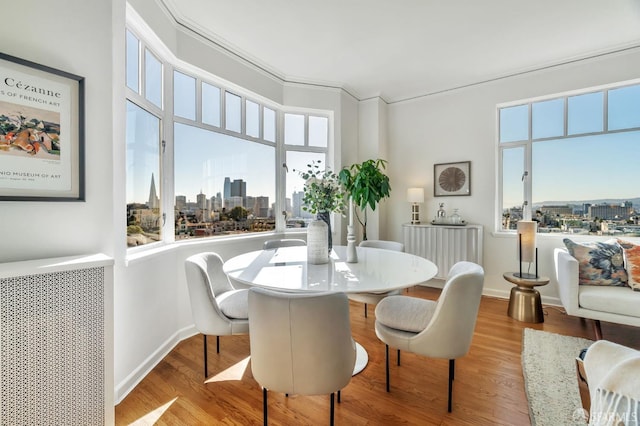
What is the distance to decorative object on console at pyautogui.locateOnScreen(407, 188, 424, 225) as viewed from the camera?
4.09 metres

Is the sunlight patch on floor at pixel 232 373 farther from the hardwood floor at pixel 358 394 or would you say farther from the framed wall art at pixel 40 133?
the framed wall art at pixel 40 133

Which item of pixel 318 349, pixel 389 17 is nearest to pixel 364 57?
pixel 389 17

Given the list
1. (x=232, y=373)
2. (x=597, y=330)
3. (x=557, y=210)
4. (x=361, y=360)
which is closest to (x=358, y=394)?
(x=361, y=360)

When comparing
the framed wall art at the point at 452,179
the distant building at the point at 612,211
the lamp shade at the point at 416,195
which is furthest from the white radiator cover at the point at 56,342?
the distant building at the point at 612,211

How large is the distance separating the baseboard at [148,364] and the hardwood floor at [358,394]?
1.6 inches

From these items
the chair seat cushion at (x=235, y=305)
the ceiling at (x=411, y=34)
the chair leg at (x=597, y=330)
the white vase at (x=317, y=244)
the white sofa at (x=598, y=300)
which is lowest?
the chair leg at (x=597, y=330)

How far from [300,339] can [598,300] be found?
2777mm

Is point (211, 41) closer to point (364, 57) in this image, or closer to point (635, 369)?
point (364, 57)

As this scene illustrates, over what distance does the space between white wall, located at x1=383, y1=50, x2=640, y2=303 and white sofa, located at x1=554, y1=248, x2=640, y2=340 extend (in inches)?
39.6

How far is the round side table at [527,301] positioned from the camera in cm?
296

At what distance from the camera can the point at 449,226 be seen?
3.85 m

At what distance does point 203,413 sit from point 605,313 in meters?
3.25

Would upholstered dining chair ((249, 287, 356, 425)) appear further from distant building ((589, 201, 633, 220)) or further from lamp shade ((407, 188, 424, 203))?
distant building ((589, 201, 633, 220))

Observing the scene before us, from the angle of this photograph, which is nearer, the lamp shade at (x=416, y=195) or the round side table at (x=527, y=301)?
the round side table at (x=527, y=301)
